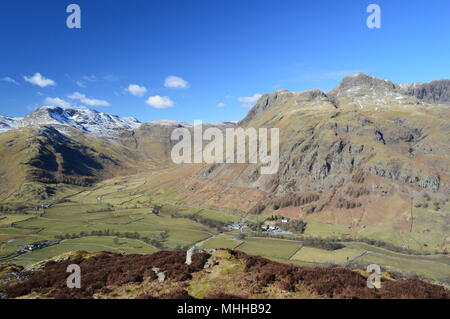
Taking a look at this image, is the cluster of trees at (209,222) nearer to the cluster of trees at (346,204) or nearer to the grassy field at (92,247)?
the grassy field at (92,247)

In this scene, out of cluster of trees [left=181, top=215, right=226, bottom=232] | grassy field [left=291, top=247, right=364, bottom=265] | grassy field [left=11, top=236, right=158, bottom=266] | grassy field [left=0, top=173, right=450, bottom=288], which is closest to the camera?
grassy field [left=291, top=247, right=364, bottom=265]

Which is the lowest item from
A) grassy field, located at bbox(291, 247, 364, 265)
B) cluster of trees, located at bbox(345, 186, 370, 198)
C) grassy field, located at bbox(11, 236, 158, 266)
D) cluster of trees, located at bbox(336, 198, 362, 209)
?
grassy field, located at bbox(291, 247, 364, 265)

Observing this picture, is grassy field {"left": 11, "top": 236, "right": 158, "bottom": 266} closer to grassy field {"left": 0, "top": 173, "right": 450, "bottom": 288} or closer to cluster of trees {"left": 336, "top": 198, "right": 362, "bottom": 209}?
grassy field {"left": 0, "top": 173, "right": 450, "bottom": 288}

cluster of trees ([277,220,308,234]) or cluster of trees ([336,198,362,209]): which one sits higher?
cluster of trees ([336,198,362,209])

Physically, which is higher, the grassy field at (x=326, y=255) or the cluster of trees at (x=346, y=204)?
the cluster of trees at (x=346, y=204)

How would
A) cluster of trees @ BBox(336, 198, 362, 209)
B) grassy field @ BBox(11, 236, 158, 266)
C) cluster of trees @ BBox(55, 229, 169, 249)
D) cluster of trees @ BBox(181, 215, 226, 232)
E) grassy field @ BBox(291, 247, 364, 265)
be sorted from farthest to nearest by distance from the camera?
cluster of trees @ BBox(336, 198, 362, 209), cluster of trees @ BBox(181, 215, 226, 232), cluster of trees @ BBox(55, 229, 169, 249), grassy field @ BBox(11, 236, 158, 266), grassy field @ BBox(291, 247, 364, 265)

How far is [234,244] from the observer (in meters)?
139

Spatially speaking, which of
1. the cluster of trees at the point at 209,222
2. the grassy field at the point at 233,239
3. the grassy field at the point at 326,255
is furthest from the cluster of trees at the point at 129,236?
the grassy field at the point at 326,255

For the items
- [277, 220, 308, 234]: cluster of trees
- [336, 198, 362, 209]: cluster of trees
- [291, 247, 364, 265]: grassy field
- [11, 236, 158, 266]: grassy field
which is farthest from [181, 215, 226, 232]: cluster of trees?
[336, 198, 362, 209]: cluster of trees

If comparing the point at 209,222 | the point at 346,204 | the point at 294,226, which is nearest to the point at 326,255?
the point at 294,226

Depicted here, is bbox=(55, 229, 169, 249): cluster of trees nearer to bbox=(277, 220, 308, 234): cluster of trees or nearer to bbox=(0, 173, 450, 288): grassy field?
bbox=(0, 173, 450, 288): grassy field

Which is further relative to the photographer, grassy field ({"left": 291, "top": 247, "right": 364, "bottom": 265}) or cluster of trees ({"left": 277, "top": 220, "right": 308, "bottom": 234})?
cluster of trees ({"left": 277, "top": 220, "right": 308, "bottom": 234})
